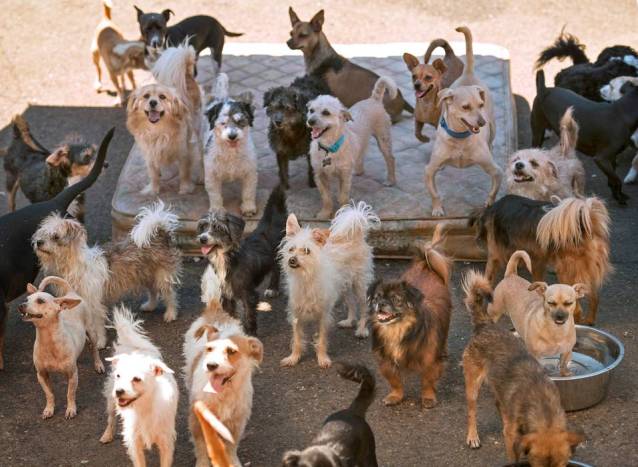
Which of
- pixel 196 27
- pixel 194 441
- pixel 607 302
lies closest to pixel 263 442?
pixel 194 441

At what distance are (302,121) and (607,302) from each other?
→ 2.64m

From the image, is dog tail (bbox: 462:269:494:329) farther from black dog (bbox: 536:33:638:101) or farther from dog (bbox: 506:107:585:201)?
black dog (bbox: 536:33:638:101)

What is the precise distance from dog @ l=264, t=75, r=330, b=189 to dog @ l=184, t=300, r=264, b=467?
2.61 meters

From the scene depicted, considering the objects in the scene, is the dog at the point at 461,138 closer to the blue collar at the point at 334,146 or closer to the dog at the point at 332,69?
the blue collar at the point at 334,146

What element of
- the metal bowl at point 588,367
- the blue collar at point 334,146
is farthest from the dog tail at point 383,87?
the metal bowl at point 588,367

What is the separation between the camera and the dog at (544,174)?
7.60 meters

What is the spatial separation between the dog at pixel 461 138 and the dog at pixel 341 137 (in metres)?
0.54

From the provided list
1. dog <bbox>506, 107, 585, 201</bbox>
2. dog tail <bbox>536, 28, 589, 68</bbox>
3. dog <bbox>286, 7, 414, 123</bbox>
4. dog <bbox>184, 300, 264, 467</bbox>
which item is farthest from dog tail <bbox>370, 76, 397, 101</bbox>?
dog <bbox>184, 300, 264, 467</bbox>

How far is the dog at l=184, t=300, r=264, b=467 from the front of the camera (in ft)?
17.9

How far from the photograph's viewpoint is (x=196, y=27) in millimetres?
10328

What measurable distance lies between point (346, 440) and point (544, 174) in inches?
132

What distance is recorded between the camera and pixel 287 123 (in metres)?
8.08

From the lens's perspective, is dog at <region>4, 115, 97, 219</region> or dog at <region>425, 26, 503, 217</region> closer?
dog at <region>425, 26, 503, 217</region>

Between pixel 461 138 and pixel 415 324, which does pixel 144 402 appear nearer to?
pixel 415 324
